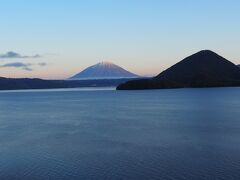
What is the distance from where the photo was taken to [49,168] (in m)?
23.8

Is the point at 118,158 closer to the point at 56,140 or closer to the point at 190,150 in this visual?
the point at 190,150

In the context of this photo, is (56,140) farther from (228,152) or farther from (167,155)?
(228,152)

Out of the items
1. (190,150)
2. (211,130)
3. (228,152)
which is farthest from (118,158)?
(211,130)

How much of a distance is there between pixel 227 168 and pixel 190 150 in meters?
5.88

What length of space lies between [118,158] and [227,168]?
738 centimetres

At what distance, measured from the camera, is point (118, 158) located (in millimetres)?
26109

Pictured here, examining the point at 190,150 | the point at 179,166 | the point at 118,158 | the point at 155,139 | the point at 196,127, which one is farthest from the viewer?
the point at 196,127

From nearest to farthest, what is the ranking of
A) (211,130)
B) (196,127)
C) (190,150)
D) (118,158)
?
(118,158), (190,150), (211,130), (196,127)

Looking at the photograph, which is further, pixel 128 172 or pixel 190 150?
pixel 190 150

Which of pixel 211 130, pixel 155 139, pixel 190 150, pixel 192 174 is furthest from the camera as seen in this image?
pixel 211 130

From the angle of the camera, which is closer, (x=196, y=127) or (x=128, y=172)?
(x=128, y=172)

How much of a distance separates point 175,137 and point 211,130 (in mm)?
6138

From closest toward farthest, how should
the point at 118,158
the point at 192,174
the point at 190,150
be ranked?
the point at 192,174 → the point at 118,158 → the point at 190,150

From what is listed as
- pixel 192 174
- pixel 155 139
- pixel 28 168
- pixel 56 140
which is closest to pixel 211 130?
pixel 155 139
